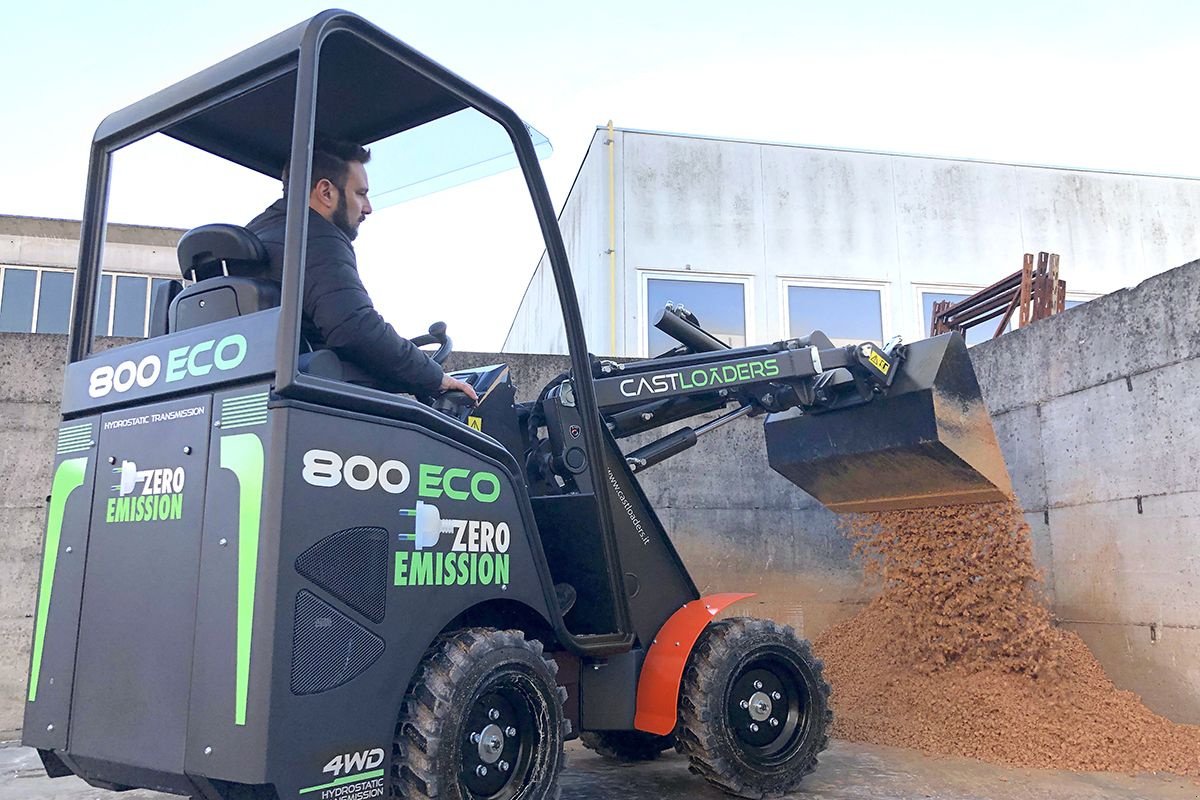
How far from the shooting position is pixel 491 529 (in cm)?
326

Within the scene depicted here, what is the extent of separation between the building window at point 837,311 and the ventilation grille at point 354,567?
8.82 metres

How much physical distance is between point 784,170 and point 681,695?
8292 millimetres

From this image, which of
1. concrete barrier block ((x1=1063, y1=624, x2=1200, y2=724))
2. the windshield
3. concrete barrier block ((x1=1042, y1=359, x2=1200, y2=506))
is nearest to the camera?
the windshield

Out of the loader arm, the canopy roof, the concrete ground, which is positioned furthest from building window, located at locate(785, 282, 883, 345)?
the canopy roof

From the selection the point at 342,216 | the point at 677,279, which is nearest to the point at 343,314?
the point at 342,216

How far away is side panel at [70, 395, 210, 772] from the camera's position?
9.04 feet

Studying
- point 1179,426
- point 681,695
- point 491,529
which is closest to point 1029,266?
point 1179,426

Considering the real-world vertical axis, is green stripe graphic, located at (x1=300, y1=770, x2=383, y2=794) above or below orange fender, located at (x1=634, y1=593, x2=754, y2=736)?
below

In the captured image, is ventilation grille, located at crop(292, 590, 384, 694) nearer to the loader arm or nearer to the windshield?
the windshield

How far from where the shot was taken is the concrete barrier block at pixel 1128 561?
17.1 feet

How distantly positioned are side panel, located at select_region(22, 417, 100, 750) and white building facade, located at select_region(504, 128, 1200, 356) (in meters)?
7.15

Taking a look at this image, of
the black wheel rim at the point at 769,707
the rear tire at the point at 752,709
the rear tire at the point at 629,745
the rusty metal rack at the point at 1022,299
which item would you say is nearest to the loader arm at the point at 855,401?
the rear tire at the point at 752,709

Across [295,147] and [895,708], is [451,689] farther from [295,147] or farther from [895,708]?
[895,708]

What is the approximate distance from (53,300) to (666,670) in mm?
16352
